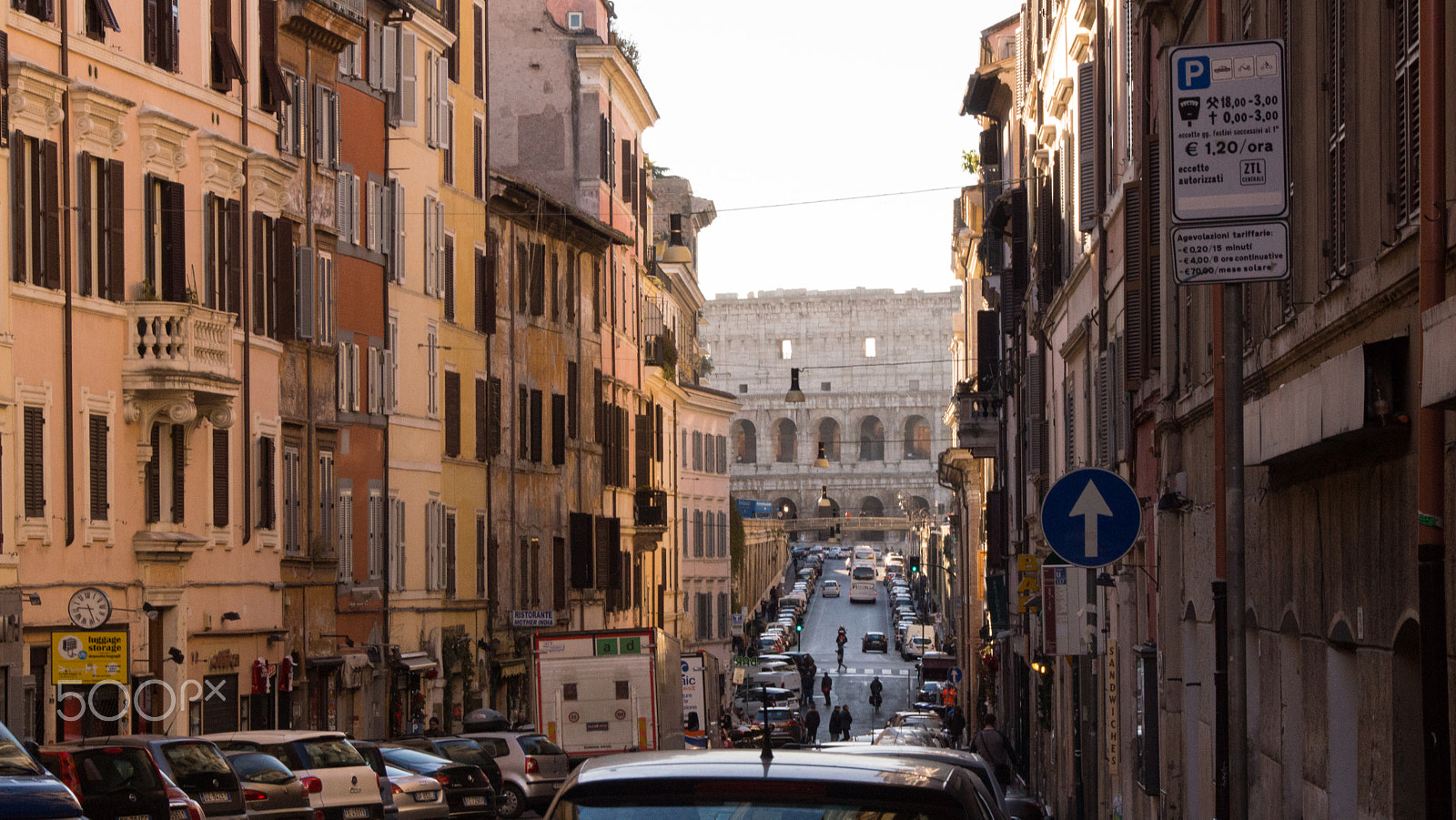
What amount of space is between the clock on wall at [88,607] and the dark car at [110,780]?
5.51 m

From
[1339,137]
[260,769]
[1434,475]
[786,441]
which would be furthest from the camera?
[786,441]

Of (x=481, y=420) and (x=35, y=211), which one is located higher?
(x=35, y=211)

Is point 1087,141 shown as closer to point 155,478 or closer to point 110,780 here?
Answer: point 110,780

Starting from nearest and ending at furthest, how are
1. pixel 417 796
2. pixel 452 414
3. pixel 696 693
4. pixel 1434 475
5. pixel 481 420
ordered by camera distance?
pixel 1434 475 → pixel 417 796 → pixel 452 414 → pixel 481 420 → pixel 696 693

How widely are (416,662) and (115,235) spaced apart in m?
13.4

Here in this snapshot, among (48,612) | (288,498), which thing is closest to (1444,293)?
(48,612)

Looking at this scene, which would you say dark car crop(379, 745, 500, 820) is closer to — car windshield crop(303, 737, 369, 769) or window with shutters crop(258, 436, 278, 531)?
car windshield crop(303, 737, 369, 769)

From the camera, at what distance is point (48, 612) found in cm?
2592

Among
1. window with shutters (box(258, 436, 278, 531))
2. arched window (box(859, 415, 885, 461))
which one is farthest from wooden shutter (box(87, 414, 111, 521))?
arched window (box(859, 415, 885, 461))

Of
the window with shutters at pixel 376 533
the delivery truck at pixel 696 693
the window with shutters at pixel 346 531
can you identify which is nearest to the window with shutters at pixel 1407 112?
the window with shutters at pixel 346 531

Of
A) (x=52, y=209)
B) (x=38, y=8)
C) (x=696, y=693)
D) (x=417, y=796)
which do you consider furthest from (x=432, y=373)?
(x=417, y=796)

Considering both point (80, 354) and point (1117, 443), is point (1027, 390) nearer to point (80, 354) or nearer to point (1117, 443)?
point (1117, 443)

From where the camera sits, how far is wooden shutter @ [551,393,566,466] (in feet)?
161

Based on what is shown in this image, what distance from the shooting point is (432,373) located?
4112 cm
